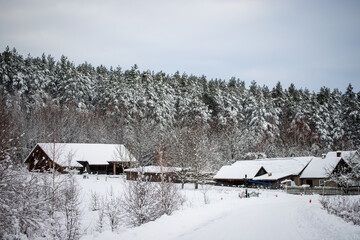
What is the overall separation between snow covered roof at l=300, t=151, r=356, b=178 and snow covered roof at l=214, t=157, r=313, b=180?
4.50 ft

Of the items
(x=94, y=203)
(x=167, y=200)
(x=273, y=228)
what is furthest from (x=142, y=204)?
(x=94, y=203)

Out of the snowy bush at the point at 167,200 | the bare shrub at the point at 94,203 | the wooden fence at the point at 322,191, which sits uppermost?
the snowy bush at the point at 167,200

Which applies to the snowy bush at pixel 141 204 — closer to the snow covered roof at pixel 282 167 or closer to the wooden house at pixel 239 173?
the snow covered roof at pixel 282 167

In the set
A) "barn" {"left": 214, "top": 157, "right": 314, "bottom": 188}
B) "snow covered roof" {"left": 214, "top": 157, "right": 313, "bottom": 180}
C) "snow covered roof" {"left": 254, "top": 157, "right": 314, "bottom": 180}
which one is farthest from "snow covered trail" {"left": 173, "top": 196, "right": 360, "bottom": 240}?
"snow covered roof" {"left": 214, "top": 157, "right": 313, "bottom": 180}

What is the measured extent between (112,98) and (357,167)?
52.4 meters

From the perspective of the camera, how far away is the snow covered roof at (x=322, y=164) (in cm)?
4619

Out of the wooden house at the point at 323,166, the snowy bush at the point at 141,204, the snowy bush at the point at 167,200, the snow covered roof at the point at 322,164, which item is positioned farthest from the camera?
the snow covered roof at the point at 322,164

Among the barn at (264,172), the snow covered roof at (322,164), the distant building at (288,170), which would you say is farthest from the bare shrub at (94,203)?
the snow covered roof at (322,164)

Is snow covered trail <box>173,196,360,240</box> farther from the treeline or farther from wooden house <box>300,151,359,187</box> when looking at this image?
the treeline

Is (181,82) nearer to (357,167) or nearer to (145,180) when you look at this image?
(357,167)

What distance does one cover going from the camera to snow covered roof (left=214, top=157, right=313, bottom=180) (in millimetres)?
49531

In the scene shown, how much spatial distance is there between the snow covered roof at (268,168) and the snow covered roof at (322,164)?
4.50ft

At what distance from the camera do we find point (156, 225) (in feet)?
46.8

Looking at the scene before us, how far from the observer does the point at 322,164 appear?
1879 inches
